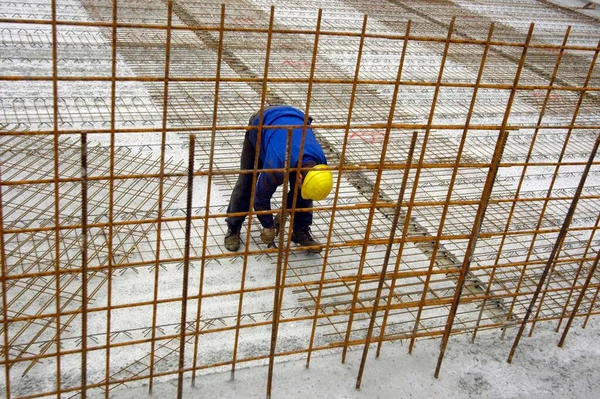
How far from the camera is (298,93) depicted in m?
7.30

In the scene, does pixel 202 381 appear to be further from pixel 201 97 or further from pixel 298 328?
pixel 201 97

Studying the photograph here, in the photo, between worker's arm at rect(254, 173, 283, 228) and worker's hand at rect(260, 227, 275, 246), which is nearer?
worker's arm at rect(254, 173, 283, 228)

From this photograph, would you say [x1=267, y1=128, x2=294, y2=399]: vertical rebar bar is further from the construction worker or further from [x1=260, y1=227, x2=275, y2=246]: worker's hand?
[x1=260, y1=227, x2=275, y2=246]: worker's hand

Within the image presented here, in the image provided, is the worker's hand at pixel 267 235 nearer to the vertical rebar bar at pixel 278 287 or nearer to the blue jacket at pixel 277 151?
the blue jacket at pixel 277 151

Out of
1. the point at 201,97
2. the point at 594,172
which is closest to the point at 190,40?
the point at 201,97

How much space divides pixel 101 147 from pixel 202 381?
291cm

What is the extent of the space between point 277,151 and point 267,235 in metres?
0.69

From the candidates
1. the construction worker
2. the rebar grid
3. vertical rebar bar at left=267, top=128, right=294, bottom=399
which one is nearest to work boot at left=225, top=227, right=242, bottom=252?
the construction worker

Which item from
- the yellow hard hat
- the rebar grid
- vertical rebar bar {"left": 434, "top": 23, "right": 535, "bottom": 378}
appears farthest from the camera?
the yellow hard hat

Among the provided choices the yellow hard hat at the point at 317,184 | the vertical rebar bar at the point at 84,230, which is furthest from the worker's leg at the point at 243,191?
the vertical rebar bar at the point at 84,230

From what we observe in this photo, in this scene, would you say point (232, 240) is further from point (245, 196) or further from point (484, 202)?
point (484, 202)

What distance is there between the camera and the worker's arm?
14.1 feet

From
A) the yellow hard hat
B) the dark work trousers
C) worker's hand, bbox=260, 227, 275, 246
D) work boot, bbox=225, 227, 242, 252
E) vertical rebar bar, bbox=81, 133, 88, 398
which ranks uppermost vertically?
vertical rebar bar, bbox=81, 133, 88, 398

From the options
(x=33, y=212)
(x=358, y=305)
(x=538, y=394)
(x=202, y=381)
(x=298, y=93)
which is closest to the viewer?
(x=202, y=381)
